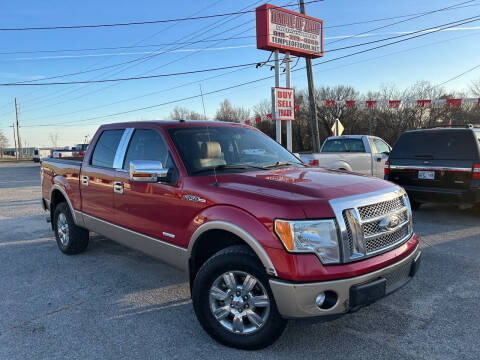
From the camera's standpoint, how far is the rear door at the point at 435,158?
6805 millimetres

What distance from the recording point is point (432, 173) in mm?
7191

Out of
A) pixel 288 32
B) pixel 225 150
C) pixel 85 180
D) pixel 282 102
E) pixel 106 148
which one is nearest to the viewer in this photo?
pixel 225 150

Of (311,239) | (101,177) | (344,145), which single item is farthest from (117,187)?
(344,145)

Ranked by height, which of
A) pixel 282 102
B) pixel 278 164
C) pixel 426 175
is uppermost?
pixel 282 102

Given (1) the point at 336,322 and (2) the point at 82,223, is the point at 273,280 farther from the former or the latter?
(2) the point at 82,223

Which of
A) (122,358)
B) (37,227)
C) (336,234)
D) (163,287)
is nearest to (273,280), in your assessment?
(336,234)

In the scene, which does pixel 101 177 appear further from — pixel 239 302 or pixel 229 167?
pixel 239 302

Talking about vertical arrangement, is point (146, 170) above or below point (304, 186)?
above

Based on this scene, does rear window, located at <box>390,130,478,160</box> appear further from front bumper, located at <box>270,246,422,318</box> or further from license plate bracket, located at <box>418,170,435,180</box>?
front bumper, located at <box>270,246,422,318</box>

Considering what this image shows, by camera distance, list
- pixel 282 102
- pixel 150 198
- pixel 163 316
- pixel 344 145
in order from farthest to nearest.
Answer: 1. pixel 282 102
2. pixel 344 145
3. pixel 150 198
4. pixel 163 316

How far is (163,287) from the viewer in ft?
13.3

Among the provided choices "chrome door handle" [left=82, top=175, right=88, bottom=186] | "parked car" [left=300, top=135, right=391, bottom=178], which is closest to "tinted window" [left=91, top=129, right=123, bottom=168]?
"chrome door handle" [left=82, top=175, right=88, bottom=186]

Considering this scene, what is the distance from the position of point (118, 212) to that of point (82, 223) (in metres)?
1.09

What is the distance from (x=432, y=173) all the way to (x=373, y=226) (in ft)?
17.5
